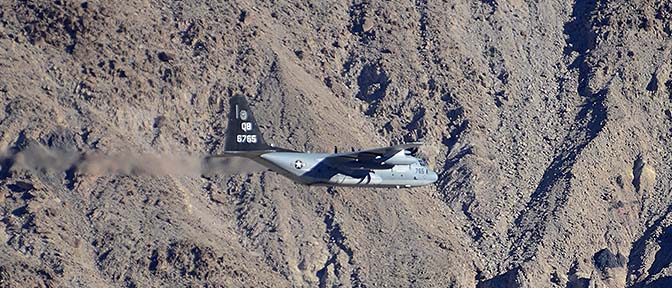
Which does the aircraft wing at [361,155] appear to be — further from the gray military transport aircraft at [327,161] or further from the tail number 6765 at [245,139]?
the tail number 6765 at [245,139]

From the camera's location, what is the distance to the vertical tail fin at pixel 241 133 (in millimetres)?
137750

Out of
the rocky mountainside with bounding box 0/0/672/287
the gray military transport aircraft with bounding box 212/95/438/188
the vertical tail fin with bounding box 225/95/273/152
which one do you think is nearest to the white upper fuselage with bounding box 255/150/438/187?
the gray military transport aircraft with bounding box 212/95/438/188

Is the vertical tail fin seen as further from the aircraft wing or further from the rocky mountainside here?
the rocky mountainside

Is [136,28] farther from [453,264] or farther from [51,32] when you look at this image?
[453,264]

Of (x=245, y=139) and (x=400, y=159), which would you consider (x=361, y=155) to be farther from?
(x=245, y=139)

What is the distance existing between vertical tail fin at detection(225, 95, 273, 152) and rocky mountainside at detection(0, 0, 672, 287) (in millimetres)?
20237

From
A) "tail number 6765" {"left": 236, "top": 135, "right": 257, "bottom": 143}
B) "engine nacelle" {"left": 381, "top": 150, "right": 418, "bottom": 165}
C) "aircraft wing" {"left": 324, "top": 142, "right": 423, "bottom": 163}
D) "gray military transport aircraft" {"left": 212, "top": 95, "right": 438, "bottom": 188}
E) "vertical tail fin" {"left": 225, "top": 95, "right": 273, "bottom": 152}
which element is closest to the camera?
"gray military transport aircraft" {"left": 212, "top": 95, "right": 438, "bottom": 188}

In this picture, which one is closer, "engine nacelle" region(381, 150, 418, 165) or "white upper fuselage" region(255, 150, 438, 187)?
"white upper fuselage" region(255, 150, 438, 187)

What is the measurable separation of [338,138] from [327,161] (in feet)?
149

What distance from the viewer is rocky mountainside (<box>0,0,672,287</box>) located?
563 feet

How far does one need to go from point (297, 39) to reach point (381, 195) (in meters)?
18.7

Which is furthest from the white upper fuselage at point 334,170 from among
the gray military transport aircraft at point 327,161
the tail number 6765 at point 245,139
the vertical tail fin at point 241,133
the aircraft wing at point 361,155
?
the tail number 6765 at point 245,139

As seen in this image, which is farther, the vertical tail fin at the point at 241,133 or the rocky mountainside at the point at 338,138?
the rocky mountainside at the point at 338,138

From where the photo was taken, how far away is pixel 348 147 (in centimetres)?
18038
